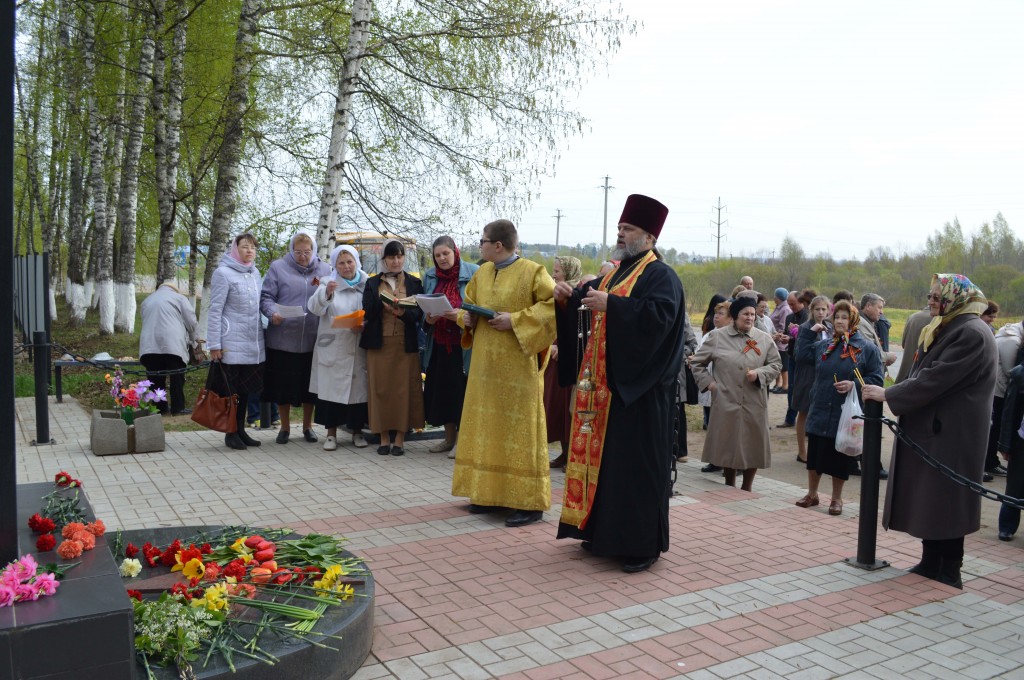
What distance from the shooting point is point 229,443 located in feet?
29.6

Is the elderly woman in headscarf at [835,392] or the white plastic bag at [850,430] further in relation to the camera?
the elderly woman in headscarf at [835,392]

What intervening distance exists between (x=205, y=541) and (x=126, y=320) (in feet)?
63.5

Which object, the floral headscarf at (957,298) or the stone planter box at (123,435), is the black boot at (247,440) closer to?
the stone planter box at (123,435)

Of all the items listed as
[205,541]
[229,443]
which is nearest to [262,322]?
[229,443]

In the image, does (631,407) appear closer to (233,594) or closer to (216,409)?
(233,594)

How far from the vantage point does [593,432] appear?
563 cm

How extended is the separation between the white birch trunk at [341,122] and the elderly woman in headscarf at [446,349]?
A: 10.1ft

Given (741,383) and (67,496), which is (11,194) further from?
(741,383)

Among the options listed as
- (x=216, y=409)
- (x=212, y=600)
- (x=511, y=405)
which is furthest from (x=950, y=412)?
(x=216, y=409)

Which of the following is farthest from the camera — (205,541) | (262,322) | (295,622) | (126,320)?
(126,320)

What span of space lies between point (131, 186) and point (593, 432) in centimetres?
1589

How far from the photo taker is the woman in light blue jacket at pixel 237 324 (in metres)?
8.73

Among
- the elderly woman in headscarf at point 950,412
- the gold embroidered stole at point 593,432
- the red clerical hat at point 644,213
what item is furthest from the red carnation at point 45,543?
the elderly woman in headscarf at point 950,412

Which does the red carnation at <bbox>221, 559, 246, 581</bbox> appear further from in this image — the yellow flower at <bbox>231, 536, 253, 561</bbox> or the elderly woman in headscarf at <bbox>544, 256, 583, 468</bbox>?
the elderly woman in headscarf at <bbox>544, 256, 583, 468</bbox>
